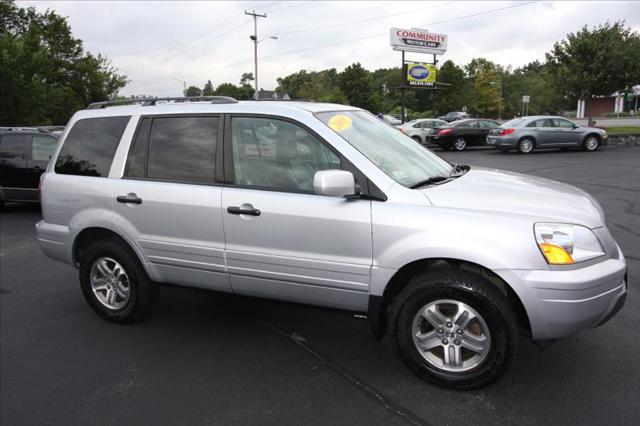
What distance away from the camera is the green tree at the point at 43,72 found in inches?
845

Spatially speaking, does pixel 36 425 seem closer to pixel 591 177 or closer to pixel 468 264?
pixel 468 264

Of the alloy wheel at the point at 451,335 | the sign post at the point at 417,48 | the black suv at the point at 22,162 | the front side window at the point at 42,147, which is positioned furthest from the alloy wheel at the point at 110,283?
the sign post at the point at 417,48

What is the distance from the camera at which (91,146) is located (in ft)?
14.1

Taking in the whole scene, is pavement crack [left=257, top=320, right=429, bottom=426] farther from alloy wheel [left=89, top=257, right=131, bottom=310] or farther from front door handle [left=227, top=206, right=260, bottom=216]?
alloy wheel [left=89, top=257, right=131, bottom=310]

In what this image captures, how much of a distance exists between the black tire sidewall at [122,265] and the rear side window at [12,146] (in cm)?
670

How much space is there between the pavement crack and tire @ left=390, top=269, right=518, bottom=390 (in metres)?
0.29

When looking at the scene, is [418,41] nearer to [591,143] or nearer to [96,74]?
[591,143]

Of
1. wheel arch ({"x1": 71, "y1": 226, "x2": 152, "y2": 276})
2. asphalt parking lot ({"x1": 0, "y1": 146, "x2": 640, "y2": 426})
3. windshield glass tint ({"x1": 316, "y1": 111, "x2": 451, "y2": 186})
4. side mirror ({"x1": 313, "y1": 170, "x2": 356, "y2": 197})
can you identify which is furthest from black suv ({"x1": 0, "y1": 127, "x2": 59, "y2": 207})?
side mirror ({"x1": 313, "y1": 170, "x2": 356, "y2": 197})

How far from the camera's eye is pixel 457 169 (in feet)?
13.7

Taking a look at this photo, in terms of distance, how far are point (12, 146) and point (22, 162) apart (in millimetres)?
425

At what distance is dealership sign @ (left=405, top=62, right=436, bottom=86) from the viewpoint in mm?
33875

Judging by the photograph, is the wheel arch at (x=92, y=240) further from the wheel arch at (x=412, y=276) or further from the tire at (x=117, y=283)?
the wheel arch at (x=412, y=276)

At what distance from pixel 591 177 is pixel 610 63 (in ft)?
45.1

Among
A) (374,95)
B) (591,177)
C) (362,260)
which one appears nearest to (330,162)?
(362,260)
